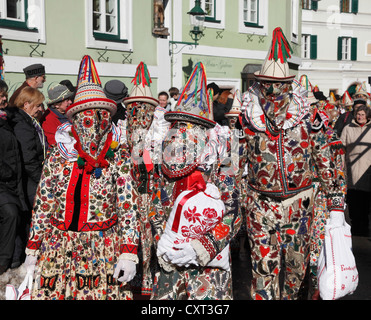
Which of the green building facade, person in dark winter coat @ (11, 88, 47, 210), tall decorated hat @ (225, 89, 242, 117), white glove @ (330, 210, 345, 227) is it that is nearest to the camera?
white glove @ (330, 210, 345, 227)

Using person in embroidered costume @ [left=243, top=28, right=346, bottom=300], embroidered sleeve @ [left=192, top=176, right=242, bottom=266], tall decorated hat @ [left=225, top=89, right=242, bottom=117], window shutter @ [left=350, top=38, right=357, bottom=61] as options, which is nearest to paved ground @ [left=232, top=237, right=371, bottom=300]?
person in embroidered costume @ [left=243, top=28, right=346, bottom=300]

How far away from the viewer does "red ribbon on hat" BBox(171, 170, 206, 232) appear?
13.0 feet

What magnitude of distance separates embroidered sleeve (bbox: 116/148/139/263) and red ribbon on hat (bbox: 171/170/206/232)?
0.38 metres

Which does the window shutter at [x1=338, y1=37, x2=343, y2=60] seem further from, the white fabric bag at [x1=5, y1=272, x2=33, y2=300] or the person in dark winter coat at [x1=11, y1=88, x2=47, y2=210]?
the white fabric bag at [x1=5, y1=272, x2=33, y2=300]

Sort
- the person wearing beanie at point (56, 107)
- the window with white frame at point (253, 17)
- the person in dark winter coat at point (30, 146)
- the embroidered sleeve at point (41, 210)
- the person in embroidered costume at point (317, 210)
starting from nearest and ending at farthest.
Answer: the embroidered sleeve at point (41, 210)
the person in embroidered costume at point (317, 210)
the person in dark winter coat at point (30, 146)
the person wearing beanie at point (56, 107)
the window with white frame at point (253, 17)

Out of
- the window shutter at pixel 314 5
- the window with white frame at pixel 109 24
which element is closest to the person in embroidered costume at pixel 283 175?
the window with white frame at pixel 109 24

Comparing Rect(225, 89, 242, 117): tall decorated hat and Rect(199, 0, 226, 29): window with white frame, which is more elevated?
Rect(199, 0, 226, 29): window with white frame

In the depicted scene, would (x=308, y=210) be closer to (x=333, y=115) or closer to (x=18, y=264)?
(x=18, y=264)

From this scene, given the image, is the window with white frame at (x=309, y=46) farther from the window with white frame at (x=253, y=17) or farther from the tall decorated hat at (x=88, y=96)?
the tall decorated hat at (x=88, y=96)

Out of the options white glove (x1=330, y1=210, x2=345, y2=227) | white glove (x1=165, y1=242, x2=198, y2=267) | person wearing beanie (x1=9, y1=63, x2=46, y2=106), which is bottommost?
white glove (x1=165, y1=242, x2=198, y2=267)

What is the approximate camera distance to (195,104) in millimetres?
4195

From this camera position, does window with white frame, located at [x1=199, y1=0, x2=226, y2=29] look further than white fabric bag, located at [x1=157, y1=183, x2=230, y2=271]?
Yes

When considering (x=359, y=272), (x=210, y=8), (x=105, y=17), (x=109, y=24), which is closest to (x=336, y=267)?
(x=359, y=272)

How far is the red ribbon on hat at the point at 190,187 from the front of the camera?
396 cm
